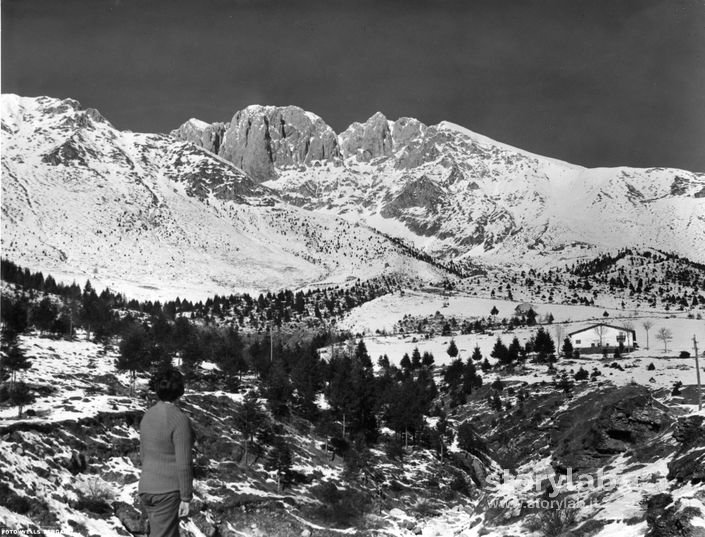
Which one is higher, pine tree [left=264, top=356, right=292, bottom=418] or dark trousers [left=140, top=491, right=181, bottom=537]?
dark trousers [left=140, top=491, right=181, bottom=537]

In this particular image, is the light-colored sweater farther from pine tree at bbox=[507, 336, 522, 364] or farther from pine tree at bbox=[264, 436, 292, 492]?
pine tree at bbox=[507, 336, 522, 364]

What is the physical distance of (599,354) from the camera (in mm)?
155500

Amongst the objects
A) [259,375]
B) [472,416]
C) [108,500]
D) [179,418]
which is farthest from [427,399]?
[179,418]

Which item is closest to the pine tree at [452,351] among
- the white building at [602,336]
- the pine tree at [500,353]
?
the pine tree at [500,353]

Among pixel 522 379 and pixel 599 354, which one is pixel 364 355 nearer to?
pixel 522 379

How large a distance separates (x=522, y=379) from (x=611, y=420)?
50.0 meters

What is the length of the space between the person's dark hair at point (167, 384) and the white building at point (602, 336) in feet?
564

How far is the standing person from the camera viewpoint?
963 cm

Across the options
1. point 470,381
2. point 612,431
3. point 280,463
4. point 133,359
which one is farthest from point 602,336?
point 280,463

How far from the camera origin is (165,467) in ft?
32.0

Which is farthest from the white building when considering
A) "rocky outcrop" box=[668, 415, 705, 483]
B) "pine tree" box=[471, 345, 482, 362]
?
"rocky outcrop" box=[668, 415, 705, 483]

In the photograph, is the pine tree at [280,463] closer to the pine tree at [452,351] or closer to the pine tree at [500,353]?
the pine tree at [500,353]

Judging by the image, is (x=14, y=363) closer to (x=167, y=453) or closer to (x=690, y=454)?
(x=690, y=454)

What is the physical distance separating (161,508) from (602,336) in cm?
18293
